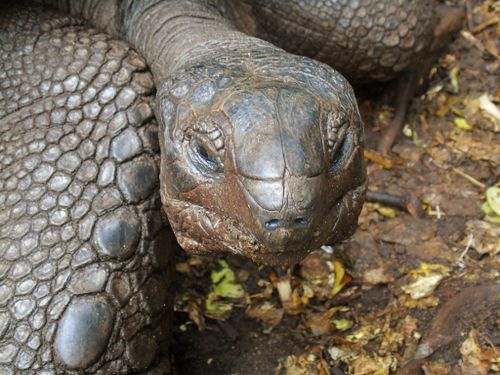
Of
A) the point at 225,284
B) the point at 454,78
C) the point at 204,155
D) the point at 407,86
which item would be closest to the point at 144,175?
the point at 204,155

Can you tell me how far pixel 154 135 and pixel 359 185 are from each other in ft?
2.62

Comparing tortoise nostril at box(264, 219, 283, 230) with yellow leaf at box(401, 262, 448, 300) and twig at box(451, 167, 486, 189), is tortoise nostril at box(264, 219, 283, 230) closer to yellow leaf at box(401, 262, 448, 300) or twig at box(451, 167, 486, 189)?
yellow leaf at box(401, 262, 448, 300)

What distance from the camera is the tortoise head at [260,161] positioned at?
1879 mm

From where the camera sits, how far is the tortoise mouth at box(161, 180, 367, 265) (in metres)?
2.01

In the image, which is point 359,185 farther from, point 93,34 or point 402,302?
point 93,34

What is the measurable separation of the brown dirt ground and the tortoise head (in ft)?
2.33

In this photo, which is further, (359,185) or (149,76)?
(149,76)

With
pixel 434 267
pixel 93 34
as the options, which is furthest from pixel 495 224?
pixel 93 34

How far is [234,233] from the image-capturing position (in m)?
2.06

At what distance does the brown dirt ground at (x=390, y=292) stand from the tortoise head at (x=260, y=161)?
71 cm

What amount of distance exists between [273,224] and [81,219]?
0.79m

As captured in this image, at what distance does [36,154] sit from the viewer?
8.18ft

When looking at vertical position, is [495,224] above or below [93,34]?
below

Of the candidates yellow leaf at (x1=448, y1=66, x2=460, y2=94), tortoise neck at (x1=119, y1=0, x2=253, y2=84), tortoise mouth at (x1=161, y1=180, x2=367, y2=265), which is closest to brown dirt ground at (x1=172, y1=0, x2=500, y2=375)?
yellow leaf at (x1=448, y1=66, x2=460, y2=94)
